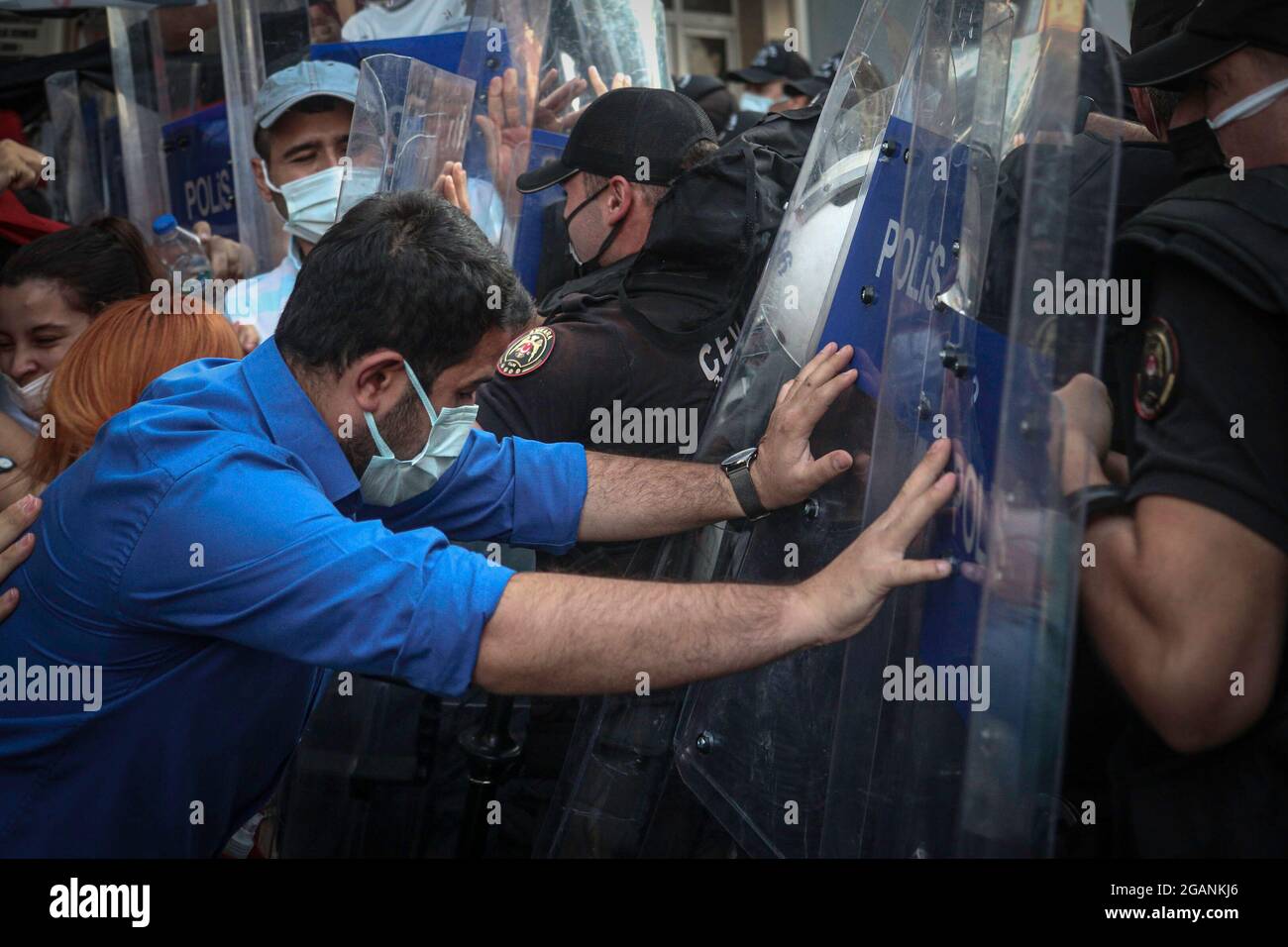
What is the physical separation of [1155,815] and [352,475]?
125 cm

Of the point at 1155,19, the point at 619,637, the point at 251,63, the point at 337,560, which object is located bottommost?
the point at 619,637

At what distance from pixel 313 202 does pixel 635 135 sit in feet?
3.67

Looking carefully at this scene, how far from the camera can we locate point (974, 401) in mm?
1548

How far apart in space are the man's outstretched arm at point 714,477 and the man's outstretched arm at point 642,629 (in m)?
0.34

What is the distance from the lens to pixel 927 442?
5.32 ft

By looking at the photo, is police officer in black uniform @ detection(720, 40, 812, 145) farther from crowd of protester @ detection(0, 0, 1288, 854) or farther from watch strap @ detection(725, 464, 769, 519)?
watch strap @ detection(725, 464, 769, 519)

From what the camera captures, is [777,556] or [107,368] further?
[107,368]

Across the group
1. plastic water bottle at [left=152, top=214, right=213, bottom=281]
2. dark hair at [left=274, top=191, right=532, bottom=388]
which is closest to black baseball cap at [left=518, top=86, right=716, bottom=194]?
dark hair at [left=274, top=191, right=532, bottom=388]

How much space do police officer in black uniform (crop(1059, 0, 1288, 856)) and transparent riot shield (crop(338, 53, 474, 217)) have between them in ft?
6.08

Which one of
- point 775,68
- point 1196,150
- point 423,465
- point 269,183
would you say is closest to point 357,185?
point 269,183

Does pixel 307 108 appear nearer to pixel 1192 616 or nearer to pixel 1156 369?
pixel 1156 369

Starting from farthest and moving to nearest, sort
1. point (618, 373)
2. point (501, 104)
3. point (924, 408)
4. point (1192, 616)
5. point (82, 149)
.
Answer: point (82, 149) → point (501, 104) → point (618, 373) → point (924, 408) → point (1192, 616)

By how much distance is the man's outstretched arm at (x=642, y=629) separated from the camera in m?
1.60
